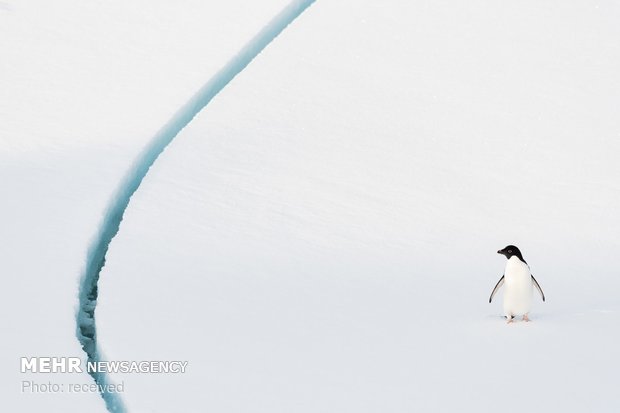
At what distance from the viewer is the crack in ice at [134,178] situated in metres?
4.74

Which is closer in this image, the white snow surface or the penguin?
the white snow surface

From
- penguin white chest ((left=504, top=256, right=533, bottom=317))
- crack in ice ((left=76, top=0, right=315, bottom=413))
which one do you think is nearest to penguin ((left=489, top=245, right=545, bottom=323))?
penguin white chest ((left=504, top=256, right=533, bottom=317))

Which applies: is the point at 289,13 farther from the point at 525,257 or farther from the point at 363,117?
the point at 525,257

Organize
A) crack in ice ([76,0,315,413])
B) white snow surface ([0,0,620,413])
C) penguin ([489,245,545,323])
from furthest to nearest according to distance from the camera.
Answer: penguin ([489,245,545,323]), crack in ice ([76,0,315,413]), white snow surface ([0,0,620,413])

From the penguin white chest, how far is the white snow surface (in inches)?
3.0

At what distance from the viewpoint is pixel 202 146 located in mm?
6785

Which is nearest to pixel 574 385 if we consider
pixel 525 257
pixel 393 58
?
pixel 525 257

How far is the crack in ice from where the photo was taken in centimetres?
474

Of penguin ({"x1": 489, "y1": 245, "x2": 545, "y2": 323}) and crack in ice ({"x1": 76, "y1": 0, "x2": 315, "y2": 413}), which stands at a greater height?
crack in ice ({"x1": 76, "y1": 0, "x2": 315, "y2": 413})

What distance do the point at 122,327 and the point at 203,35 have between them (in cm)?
430

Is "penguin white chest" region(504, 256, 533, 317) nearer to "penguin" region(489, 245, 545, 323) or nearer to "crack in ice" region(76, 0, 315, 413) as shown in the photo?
"penguin" region(489, 245, 545, 323)

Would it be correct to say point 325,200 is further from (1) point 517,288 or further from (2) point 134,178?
(1) point 517,288

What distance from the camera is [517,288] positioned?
16.1 ft

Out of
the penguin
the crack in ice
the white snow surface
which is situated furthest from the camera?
the penguin
